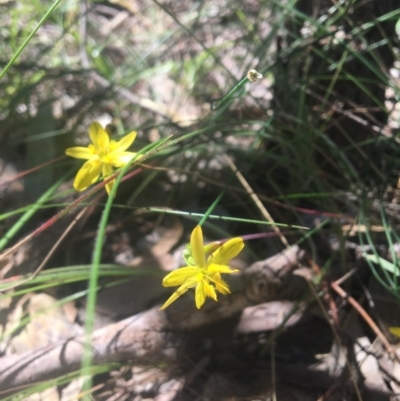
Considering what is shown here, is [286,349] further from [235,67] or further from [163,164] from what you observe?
[235,67]

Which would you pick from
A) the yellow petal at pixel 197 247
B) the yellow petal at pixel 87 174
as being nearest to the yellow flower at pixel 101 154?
the yellow petal at pixel 87 174

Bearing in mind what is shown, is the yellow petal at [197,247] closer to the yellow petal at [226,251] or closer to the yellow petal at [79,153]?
the yellow petal at [226,251]

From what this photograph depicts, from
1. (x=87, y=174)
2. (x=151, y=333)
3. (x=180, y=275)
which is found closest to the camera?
(x=180, y=275)

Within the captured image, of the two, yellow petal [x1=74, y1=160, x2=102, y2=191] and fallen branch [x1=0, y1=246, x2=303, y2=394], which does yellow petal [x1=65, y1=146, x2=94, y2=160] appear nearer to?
yellow petal [x1=74, y1=160, x2=102, y2=191]

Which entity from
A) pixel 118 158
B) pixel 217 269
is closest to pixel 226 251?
pixel 217 269

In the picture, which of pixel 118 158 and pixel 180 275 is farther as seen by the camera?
pixel 118 158

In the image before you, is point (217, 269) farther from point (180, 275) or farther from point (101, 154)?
point (101, 154)

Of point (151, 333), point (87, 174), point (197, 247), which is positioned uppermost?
point (87, 174)

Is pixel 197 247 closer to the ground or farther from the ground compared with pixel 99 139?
closer to the ground
